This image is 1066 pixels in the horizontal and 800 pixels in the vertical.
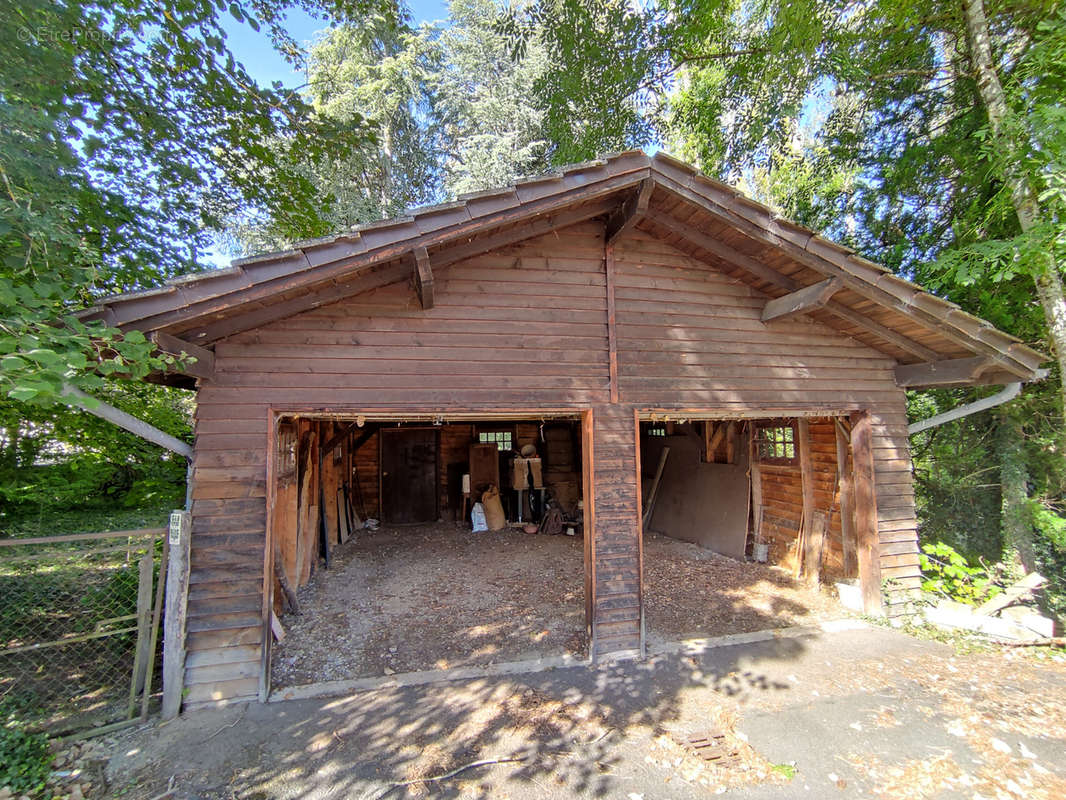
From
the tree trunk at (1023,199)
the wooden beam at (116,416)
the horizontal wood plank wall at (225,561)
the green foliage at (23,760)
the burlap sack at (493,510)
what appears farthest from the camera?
the burlap sack at (493,510)

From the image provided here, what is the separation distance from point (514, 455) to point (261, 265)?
796 centimetres

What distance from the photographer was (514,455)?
10688 millimetres

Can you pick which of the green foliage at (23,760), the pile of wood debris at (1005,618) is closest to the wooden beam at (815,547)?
the pile of wood debris at (1005,618)

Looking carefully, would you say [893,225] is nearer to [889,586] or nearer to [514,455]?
[889,586]

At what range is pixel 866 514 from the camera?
5.14m

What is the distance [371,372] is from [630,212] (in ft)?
8.79

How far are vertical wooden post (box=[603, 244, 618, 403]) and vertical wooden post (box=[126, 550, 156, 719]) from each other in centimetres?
384

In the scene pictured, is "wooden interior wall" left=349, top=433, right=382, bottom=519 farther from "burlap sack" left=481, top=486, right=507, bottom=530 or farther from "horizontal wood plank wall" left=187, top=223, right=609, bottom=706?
"horizontal wood plank wall" left=187, top=223, right=609, bottom=706

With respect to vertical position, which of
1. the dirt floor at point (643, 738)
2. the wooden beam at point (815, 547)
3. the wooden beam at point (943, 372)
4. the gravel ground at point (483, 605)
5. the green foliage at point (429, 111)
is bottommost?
the dirt floor at point (643, 738)

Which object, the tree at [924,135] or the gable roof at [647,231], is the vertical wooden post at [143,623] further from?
the tree at [924,135]

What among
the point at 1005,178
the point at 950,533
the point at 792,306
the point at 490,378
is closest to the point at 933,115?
the point at 1005,178

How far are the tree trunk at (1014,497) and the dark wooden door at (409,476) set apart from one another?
9.68 meters

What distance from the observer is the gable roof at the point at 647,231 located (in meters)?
3.20

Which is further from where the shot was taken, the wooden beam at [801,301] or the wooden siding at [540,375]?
the wooden beam at [801,301]
